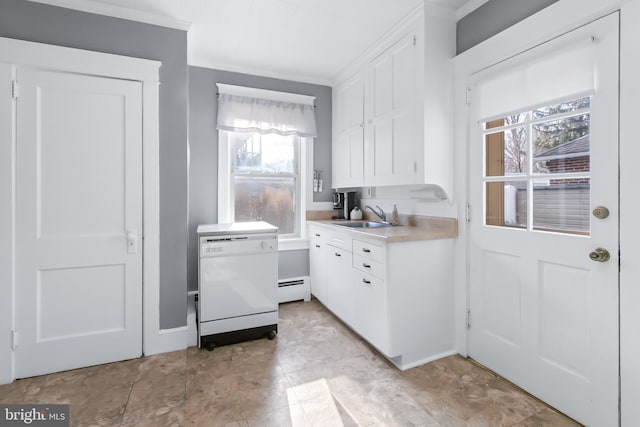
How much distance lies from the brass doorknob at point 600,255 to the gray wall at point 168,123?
104 inches

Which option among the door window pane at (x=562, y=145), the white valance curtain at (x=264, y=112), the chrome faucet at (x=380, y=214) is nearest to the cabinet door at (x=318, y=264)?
the chrome faucet at (x=380, y=214)

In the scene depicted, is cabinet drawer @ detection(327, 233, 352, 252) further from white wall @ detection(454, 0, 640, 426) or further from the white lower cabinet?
white wall @ detection(454, 0, 640, 426)

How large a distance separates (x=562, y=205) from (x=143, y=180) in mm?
2778

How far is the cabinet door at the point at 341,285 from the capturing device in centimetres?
267

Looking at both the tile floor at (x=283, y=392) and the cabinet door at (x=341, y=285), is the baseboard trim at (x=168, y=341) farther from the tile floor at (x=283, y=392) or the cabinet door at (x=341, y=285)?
the cabinet door at (x=341, y=285)

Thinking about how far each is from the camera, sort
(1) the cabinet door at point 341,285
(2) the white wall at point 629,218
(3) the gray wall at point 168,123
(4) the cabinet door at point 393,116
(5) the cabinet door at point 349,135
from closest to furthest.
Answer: (2) the white wall at point 629,218 < (3) the gray wall at point 168,123 < (4) the cabinet door at point 393,116 < (1) the cabinet door at point 341,285 < (5) the cabinet door at point 349,135

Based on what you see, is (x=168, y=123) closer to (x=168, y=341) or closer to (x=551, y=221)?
(x=168, y=341)

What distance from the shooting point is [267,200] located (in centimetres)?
357

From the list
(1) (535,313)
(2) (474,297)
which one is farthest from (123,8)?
(1) (535,313)

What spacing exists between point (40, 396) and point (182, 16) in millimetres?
2743

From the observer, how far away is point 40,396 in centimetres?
188

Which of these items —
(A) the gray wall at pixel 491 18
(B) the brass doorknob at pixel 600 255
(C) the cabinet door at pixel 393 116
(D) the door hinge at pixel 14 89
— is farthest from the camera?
(C) the cabinet door at pixel 393 116

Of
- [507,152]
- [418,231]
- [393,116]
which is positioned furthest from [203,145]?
[507,152]

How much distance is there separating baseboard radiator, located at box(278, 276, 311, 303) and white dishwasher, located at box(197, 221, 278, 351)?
30.7 inches
